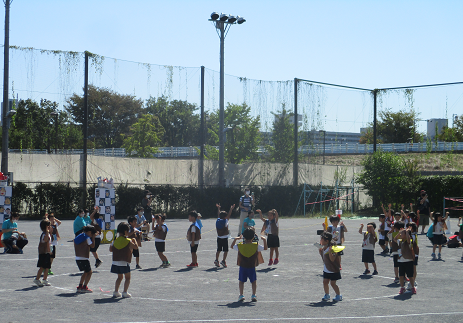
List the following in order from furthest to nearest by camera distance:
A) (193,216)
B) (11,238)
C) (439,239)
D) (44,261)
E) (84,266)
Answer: (439,239) < (11,238) < (193,216) < (44,261) < (84,266)

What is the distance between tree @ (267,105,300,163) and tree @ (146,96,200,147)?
20.5ft

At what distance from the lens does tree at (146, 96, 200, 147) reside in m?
37.1

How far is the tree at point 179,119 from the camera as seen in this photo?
37138 mm

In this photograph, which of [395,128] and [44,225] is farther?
[395,128]

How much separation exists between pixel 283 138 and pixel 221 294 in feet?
96.5

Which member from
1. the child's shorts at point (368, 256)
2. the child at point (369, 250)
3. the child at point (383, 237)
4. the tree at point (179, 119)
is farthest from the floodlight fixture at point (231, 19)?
the child's shorts at point (368, 256)

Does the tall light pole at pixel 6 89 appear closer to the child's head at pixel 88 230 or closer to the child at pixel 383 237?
the child's head at pixel 88 230

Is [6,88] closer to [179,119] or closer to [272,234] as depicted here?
[179,119]

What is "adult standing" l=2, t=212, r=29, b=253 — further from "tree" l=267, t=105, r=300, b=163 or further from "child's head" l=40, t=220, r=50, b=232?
"tree" l=267, t=105, r=300, b=163

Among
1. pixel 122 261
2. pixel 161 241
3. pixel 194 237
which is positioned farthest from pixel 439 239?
pixel 122 261

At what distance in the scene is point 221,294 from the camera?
33.1 ft

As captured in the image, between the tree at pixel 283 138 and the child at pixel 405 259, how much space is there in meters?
28.0

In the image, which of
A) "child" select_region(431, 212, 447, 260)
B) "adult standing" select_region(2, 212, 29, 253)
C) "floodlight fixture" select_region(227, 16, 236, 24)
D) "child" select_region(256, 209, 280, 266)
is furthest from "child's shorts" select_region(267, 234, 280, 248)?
"floodlight fixture" select_region(227, 16, 236, 24)

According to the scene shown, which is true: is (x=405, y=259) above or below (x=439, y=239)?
above
